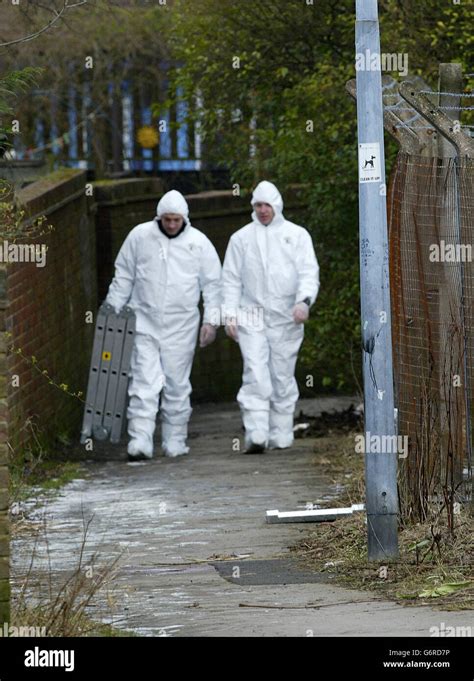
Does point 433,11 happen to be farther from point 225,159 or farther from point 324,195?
point 225,159

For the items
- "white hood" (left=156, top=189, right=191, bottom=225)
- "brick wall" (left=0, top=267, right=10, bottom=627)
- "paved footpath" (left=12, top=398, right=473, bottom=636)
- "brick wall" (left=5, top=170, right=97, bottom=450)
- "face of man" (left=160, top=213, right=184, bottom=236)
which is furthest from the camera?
"face of man" (left=160, top=213, right=184, bottom=236)

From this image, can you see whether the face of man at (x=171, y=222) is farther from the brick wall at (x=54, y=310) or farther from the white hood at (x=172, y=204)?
the brick wall at (x=54, y=310)

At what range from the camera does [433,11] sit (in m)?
12.0

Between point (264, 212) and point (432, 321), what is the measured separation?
4.54 m

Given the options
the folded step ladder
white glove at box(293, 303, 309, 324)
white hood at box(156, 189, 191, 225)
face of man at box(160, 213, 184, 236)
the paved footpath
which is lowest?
the paved footpath

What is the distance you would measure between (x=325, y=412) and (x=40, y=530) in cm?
631

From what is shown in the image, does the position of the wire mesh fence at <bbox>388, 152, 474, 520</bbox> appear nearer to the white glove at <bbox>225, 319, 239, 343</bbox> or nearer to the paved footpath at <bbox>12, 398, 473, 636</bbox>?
the paved footpath at <bbox>12, 398, 473, 636</bbox>

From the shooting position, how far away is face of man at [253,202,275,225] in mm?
12547

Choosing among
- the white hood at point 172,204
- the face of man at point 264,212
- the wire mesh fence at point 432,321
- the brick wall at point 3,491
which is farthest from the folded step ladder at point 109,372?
the brick wall at point 3,491

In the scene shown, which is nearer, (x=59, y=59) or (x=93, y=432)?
(x=93, y=432)

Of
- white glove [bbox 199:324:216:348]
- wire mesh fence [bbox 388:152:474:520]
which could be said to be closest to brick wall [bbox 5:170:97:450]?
white glove [bbox 199:324:216:348]

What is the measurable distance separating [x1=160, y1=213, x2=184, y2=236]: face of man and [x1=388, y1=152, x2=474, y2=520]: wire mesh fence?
4343 millimetres
